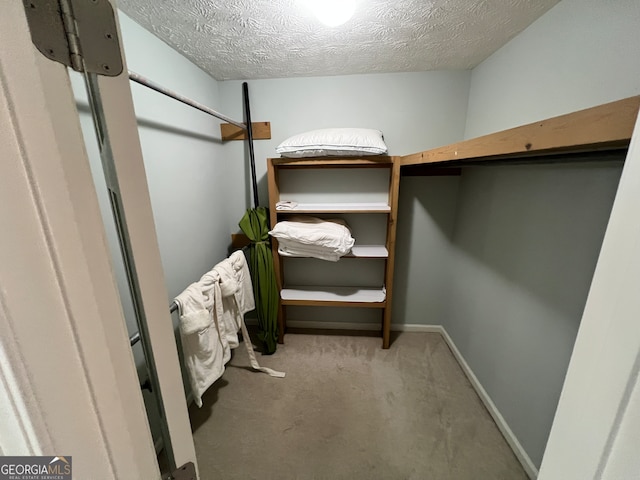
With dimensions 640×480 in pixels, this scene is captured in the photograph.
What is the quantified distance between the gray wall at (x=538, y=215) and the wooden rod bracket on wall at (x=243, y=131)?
154 centimetres

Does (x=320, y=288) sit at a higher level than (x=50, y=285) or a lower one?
lower

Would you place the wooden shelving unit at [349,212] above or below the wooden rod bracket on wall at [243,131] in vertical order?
below

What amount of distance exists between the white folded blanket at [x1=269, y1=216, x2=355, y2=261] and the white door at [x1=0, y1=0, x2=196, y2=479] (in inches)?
50.6

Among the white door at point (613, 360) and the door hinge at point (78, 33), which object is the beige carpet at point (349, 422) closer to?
the white door at point (613, 360)

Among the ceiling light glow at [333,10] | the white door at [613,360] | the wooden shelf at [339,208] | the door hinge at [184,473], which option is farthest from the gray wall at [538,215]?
the door hinge at [184,473]

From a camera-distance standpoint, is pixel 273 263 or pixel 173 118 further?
pixel 273 263

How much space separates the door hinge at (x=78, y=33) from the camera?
0.29 metres

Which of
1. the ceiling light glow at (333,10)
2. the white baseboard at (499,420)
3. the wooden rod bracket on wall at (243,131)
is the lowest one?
the white baseboard at (499,420)

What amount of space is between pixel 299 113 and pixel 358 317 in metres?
1.84

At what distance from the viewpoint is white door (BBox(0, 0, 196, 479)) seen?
28 cm

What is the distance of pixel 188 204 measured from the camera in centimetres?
150

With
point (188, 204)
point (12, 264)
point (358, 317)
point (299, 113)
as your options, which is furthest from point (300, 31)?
point (358, 317)

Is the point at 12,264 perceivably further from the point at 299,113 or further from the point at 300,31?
the point at 299,113

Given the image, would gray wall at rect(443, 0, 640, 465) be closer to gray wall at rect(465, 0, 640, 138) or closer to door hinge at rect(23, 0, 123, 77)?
gray wall at rect(465, 0, 640, 138)
